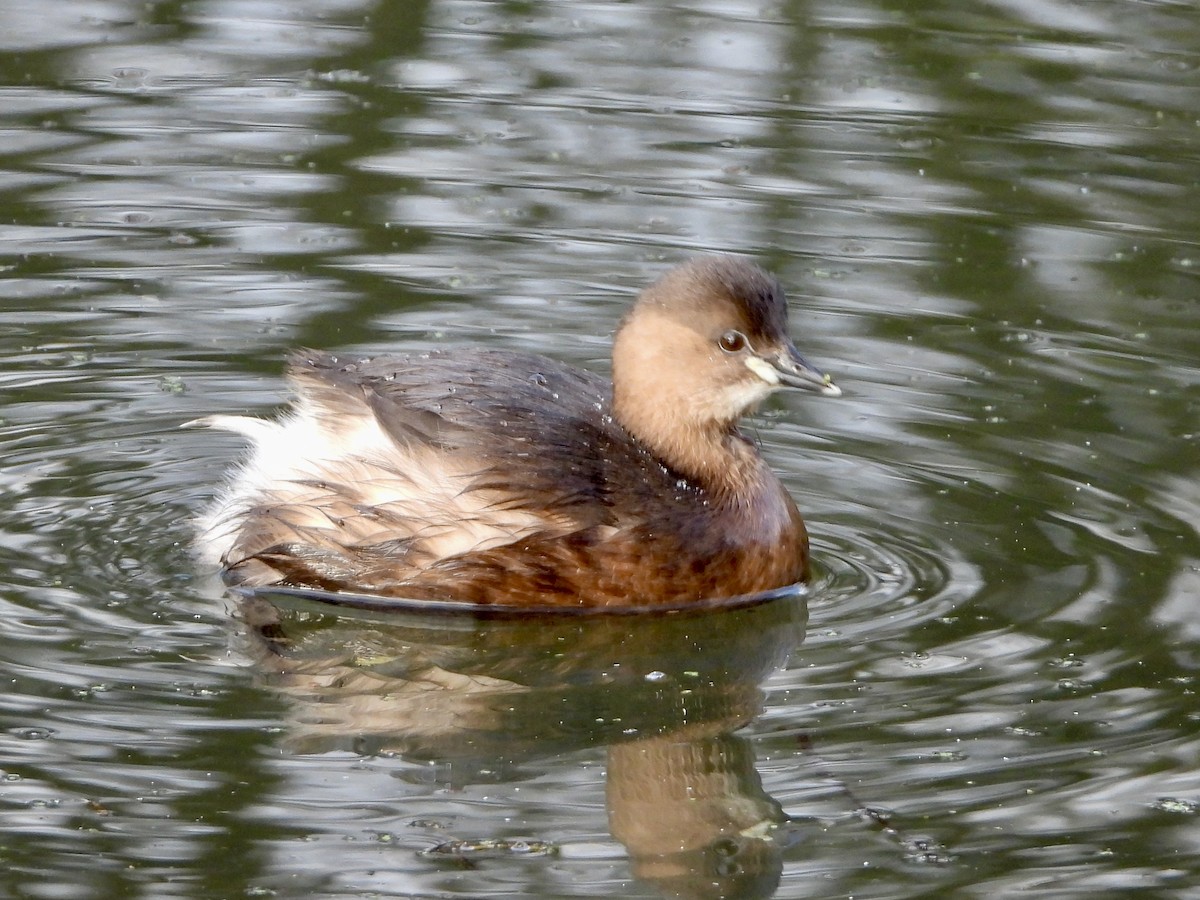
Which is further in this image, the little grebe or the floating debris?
the little grebe

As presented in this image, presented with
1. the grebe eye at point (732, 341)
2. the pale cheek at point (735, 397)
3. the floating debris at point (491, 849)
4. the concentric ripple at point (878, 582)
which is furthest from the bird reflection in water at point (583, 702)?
the grebe eye at point (732, 341)

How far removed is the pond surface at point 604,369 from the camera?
15.4 feet

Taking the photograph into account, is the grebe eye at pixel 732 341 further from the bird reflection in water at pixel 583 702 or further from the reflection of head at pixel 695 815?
the reflection of head at pixel 695 815

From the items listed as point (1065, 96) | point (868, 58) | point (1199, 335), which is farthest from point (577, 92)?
point (1199, 335)

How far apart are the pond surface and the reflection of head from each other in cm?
1

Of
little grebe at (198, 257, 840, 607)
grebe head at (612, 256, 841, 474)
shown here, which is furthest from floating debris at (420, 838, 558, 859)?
grebe head at (612, 256, 841, 474)

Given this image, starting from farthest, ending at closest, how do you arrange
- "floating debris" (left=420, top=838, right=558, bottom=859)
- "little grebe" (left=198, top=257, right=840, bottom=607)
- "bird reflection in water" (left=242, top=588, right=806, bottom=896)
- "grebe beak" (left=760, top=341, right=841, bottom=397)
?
1. "grebe beak" (left=760, top=341, right=841, bottom=397)
2. "little grebe" (left=198, top=257, right=840, bottom=607)
3. "bird reflection in water" (left=242, top=588, right=806, bottom=896)
4. "floating debris" (left=420, top=838, right=558, bottom=859)

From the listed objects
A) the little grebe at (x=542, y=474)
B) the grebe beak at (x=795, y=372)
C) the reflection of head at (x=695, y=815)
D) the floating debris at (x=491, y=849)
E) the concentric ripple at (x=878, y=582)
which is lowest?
the reflection of head at (x=695, y=815)

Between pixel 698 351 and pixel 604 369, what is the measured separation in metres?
1.61

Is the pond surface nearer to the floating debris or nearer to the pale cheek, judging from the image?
the floating debris

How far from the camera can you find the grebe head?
609cm

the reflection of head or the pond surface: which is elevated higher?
the pond surface

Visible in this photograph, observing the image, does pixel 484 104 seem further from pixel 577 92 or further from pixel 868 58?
pixel 868 58

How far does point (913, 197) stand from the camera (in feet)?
30.3
